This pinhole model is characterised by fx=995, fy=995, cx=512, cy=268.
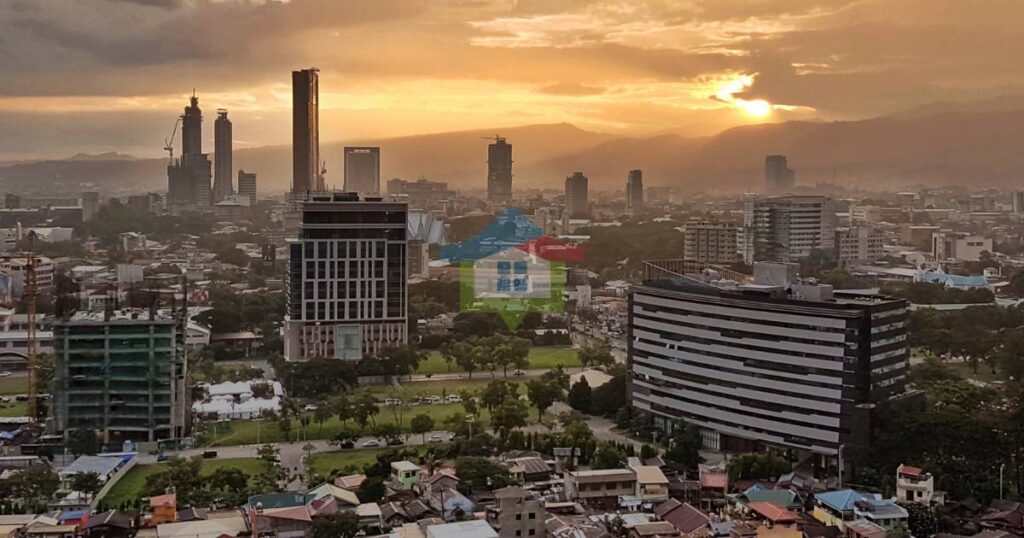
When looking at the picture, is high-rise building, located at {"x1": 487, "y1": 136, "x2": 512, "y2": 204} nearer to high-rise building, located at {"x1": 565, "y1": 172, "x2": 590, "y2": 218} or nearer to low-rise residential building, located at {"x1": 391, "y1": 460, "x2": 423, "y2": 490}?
high-rise building, located at {"x1": 565, "y1": 172, "x2": 590, "y2": 218}

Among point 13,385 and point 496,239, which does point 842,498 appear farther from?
point 496,239

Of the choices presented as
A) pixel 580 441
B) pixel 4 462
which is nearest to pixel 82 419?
pixel 4 462

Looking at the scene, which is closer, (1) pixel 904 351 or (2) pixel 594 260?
(1) pixel 904 351

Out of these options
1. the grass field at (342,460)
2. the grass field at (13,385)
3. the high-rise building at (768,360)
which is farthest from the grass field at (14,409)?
the high-rise building at (768,360)

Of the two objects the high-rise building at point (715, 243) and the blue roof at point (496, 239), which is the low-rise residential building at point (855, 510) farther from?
the high-rise building at point (715, 243)

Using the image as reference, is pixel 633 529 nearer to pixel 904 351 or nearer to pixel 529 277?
pixel 904 351

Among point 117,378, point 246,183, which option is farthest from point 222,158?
point 117,378
